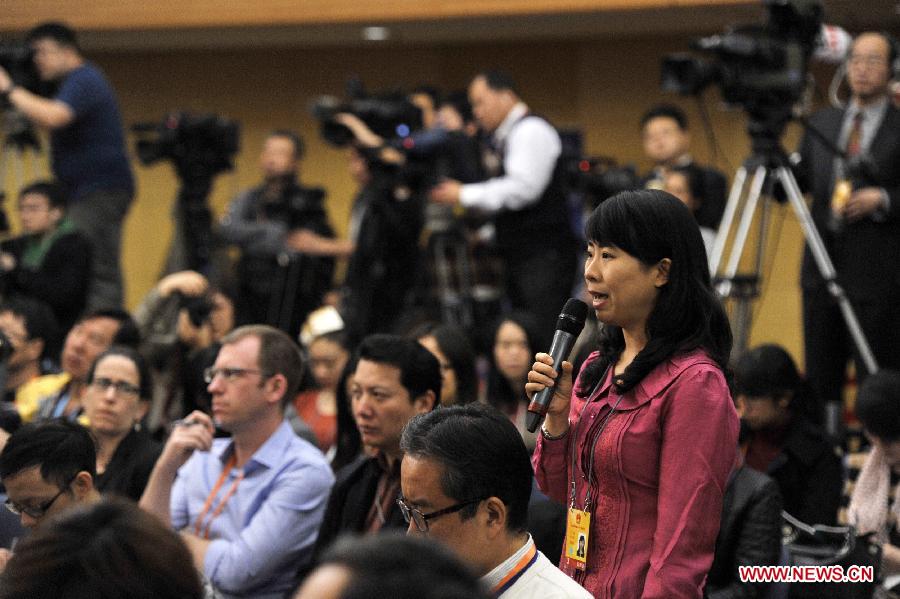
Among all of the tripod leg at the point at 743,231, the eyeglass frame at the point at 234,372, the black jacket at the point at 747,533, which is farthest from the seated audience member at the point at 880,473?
the eyeglass frame at the point at 234,372

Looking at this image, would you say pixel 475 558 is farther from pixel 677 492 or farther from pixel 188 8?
pixel 188 8

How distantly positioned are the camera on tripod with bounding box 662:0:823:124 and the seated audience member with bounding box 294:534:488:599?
3.56m

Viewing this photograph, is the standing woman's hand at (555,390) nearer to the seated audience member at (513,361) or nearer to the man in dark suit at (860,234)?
the seated audience member at (513,361)

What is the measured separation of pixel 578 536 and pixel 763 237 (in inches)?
105

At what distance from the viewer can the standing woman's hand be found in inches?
86.8

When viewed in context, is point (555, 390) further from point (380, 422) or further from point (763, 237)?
point (763, 237)

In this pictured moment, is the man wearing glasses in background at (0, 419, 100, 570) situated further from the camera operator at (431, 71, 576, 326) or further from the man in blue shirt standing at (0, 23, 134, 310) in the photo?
the man in blue shirt standing at (0, 23, 134, 310)

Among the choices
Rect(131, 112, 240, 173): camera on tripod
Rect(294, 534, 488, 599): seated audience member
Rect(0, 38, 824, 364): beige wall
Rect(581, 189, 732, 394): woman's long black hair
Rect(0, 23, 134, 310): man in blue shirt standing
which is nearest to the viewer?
Rect(294, 534, 488, 599): seated audience member

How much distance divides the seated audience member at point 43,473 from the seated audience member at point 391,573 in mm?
1734

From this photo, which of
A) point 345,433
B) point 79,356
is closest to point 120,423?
point 345,433

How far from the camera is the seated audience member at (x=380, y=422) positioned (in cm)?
315

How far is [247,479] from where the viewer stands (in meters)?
3.44


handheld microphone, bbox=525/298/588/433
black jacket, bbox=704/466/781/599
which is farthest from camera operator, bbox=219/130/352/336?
handheld microphone, bbox=525/298/588/433

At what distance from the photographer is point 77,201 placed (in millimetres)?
5953
